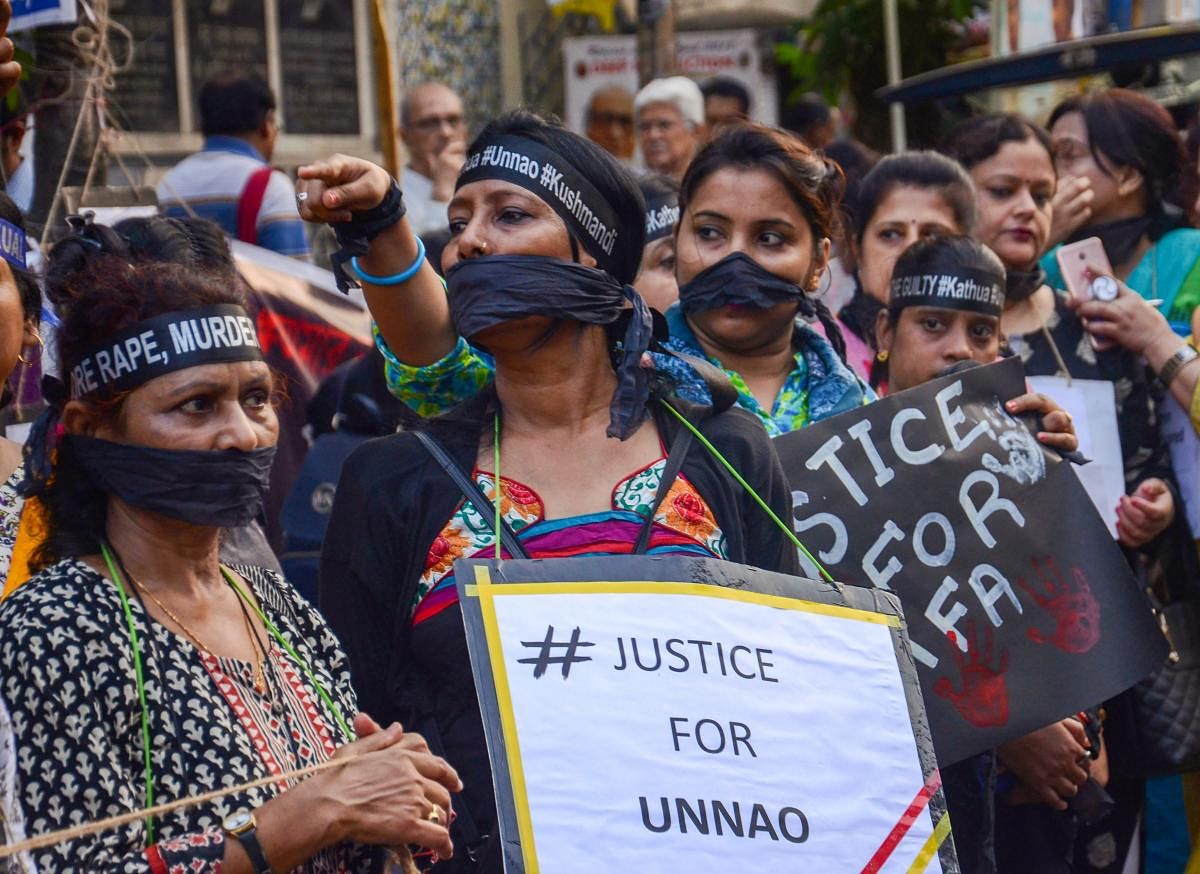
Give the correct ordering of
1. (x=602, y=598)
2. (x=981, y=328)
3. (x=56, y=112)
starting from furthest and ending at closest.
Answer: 1. (x=56, y=112)
2. (x=981, y=328)
3. (x=602, y=598)

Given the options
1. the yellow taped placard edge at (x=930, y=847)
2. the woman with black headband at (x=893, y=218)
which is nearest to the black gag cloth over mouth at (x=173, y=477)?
the yellow taped placard edge at (x=930, y=847)

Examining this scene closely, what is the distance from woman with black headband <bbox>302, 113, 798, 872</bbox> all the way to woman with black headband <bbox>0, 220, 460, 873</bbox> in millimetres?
170

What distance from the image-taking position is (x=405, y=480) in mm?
3131

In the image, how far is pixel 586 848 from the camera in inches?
101

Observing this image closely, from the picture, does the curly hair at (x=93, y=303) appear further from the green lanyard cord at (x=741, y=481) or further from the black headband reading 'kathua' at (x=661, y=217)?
the black headband reading 'kathua' at (x=661, y=217)

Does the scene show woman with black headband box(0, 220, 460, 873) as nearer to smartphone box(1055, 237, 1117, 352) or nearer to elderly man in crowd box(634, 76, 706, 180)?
smartphone box(1055, 237, 1117, 352)

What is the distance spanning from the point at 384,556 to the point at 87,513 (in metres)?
0.55

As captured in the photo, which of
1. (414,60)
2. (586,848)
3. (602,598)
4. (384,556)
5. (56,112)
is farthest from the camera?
(414,60)

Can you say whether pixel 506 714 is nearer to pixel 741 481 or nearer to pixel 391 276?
pixel 741 481

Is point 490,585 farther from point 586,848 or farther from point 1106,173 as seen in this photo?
point 1106,173

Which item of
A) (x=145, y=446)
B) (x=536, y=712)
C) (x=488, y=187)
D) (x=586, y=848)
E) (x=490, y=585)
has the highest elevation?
(x=488, y=187)

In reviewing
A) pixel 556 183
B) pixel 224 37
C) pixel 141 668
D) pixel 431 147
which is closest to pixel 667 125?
pixel 431 147

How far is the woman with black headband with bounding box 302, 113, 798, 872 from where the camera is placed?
3.04 meters

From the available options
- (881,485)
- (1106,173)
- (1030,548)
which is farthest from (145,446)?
(1106,173)
